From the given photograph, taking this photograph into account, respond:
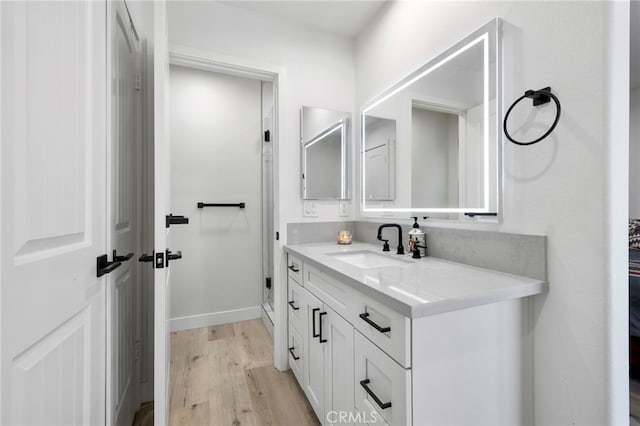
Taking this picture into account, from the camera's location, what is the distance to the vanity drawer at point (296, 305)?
1.68m

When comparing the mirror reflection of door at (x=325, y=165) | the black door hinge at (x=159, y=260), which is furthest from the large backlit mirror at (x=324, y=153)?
the black door hinge at (x=159, y=260)

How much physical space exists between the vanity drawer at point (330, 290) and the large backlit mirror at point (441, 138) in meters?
0.66

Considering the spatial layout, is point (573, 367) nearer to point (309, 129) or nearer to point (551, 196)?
point (551, 196)

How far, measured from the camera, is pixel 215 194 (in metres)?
2.71

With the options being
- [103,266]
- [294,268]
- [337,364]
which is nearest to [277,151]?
[294,268]

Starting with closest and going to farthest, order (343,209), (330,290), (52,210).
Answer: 1. (52,210)
2. (330,290)
3. (343,209)

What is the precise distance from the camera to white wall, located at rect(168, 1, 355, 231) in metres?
1.82

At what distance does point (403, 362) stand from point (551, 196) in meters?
0.76

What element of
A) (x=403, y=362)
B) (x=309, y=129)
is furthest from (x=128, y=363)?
(x=309, y=129)

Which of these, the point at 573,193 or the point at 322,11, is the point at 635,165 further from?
the point at 322,11

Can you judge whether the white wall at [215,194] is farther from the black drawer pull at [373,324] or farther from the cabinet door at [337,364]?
the black drawer pull at [373,324]

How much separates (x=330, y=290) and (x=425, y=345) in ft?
1.77

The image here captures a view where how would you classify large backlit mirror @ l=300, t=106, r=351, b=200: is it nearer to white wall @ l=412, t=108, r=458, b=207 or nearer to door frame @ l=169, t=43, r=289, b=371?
door frame @ l=169, t=43, r=289, b=371

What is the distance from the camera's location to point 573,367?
0.94m
